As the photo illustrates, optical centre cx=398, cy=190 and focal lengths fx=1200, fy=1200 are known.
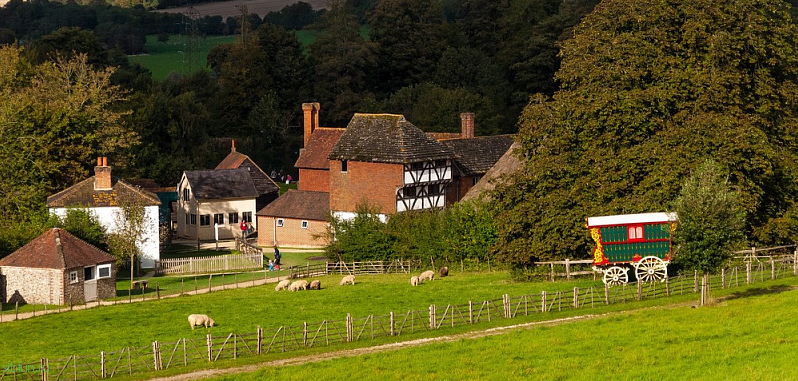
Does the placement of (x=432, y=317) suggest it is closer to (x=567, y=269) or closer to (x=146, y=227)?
(x=567, y=269)

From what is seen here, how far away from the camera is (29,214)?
68625 mm

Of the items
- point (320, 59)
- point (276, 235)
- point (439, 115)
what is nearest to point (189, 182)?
point (276, 235)

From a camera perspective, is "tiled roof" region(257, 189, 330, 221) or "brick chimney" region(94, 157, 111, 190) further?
"tiled roof" region(257, 189, 330, 221)

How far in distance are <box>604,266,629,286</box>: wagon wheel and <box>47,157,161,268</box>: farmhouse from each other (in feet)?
97.0

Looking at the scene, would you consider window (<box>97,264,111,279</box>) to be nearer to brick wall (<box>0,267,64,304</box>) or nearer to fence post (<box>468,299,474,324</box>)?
brick wall (<box>0,267,64,304</box>)

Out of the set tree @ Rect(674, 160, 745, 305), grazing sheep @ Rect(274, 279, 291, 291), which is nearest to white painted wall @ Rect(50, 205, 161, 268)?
grazing sheep @ Rect(274, 279, 291, 291)

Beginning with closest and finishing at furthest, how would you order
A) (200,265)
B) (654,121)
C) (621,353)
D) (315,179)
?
(621,353) < (654,121) < (200,265) < (315,179)

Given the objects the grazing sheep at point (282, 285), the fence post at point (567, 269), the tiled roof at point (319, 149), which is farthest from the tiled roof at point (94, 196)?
the fence post at point (567, 269)

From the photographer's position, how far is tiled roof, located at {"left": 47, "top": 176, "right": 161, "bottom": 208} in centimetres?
6831

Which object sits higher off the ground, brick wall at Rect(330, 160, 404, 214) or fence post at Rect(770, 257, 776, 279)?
brick wall at Rect(330, 160, 404, 214)

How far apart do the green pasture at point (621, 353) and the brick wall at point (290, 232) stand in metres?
35.7

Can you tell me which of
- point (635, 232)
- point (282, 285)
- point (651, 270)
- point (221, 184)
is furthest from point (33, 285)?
point (651, 270)

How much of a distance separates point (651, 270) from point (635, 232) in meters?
2.11

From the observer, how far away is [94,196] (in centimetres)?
6894
